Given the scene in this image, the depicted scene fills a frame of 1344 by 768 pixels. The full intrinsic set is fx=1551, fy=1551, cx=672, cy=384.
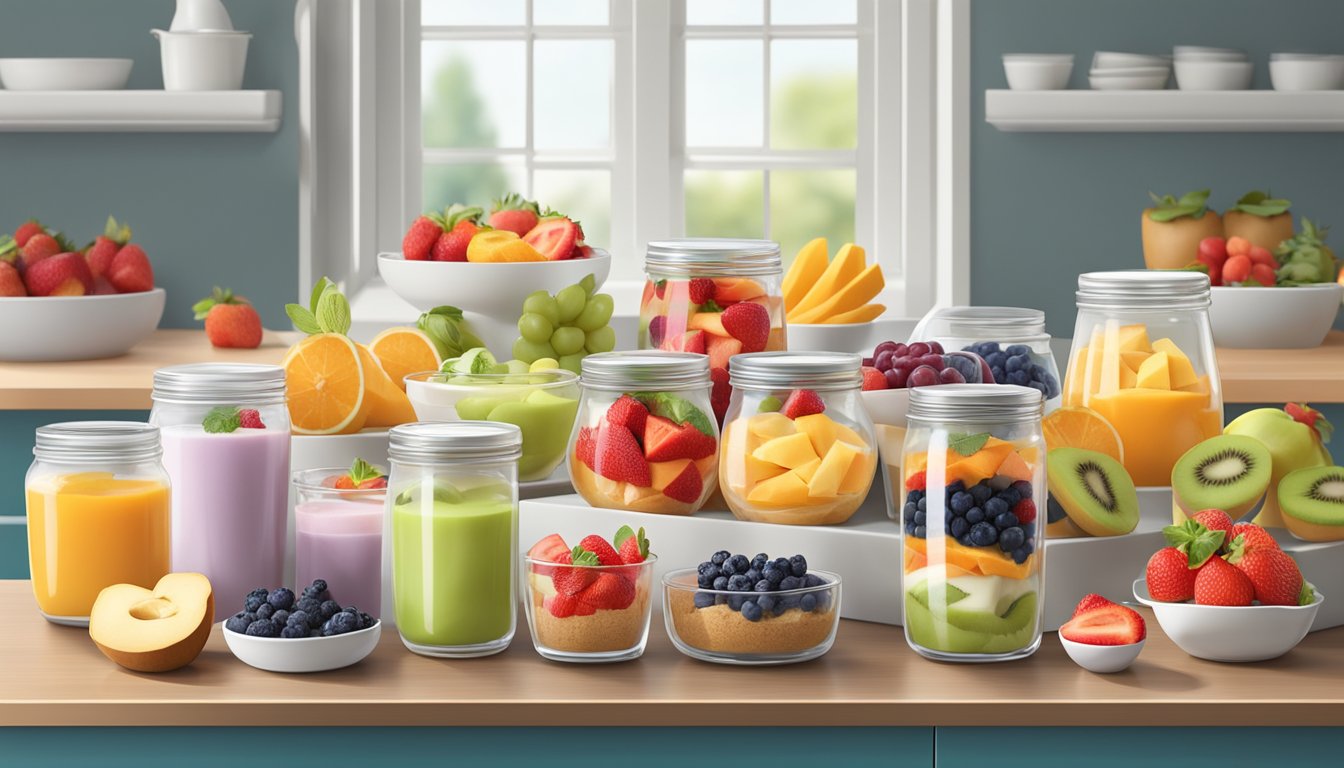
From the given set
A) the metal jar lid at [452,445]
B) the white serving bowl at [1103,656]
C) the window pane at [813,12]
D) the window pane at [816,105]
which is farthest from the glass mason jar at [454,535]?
the window pane at [816,105]

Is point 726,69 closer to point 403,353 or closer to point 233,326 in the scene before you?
point 233,326

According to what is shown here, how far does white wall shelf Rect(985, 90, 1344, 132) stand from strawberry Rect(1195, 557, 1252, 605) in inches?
90.1

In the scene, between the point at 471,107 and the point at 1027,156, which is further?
the point at 471,107

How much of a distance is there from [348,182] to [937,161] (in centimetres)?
138

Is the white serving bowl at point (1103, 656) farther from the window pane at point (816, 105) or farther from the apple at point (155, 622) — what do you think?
the window pane at point (816, 105)

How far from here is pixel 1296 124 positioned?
340cm

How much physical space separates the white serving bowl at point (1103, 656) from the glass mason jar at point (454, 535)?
1.49 ft

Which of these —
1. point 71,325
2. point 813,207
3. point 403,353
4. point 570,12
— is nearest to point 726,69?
point 570,12

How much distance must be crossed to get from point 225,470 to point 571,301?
0.53 metres

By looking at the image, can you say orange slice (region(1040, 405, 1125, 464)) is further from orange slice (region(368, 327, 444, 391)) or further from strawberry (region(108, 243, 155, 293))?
strawberry (region(108, 243, 155, 293))

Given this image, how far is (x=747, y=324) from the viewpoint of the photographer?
155 cm

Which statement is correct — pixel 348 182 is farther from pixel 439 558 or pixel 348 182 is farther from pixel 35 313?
pixel 439 558

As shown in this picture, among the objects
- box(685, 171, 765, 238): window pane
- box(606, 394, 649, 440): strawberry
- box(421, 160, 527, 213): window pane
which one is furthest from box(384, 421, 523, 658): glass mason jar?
box(685, 171, 765, 238): window pane

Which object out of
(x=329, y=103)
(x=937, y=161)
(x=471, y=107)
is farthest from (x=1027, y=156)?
(x=329, y=103)
